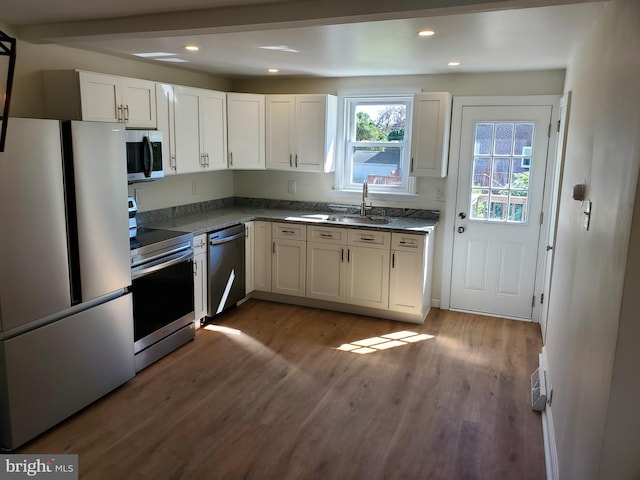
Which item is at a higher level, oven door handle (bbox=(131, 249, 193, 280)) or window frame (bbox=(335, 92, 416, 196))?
window frame (bbox=(335, 92, 416, 196))

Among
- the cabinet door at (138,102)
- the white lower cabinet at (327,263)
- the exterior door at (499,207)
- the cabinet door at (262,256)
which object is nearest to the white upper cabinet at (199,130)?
the cabinet door at (138,102)

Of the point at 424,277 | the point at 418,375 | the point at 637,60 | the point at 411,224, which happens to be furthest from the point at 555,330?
the point at 637,60

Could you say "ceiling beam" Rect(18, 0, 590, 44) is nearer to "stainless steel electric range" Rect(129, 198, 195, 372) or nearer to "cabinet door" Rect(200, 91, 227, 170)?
"stainless steel electric range" Rect(129, 198, 195, 372)

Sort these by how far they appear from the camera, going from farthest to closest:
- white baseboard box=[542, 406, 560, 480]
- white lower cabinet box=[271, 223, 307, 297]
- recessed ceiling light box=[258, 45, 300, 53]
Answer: white lower cabinet box=[271, 223, 307, 297] → recessed ceiling light box=[258, 45, 300, 53] → white baseboard box=[542, 406, 560, 480]

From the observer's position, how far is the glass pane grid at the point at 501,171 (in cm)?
440

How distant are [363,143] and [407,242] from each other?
1.28m

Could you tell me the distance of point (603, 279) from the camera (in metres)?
1.67

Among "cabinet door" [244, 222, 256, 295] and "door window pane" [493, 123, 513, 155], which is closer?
"door window pane" [493, 123, 513, 155]

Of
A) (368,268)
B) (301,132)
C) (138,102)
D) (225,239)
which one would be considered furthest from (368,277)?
(138,102)

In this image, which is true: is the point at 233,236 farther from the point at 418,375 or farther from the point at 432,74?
the point at 432,74

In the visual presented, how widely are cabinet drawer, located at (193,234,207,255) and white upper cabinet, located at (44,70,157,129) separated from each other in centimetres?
102

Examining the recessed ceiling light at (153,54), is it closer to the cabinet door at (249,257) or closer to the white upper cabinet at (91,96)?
the white upper cabinet at (91,96)

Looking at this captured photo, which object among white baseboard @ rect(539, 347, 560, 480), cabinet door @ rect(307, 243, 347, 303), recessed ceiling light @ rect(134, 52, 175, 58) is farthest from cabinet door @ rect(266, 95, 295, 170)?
white baseboard @ rect(539, 347, 560, 480)

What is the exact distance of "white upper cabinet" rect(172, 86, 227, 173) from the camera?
420cm
